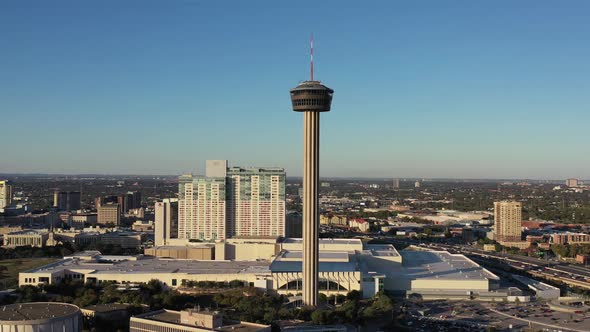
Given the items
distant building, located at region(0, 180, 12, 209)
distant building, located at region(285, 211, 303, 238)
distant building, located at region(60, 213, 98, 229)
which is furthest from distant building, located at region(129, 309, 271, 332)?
distant building, located at region(0, 180, 12, 209)

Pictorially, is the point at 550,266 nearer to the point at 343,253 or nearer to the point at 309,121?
the point at 343,253

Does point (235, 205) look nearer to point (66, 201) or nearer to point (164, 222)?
point (164, 222)

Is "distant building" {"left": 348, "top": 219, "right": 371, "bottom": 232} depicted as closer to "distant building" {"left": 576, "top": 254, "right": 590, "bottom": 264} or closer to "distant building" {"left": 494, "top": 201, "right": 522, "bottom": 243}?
"distant building" {"left": 494, "top": 201, "right": 522, "bottom": 243}

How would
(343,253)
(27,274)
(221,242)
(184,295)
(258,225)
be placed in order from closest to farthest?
1. (184,295)
2. (27,274)
3. (343,253)
4. (221,242)
5. (258,225)

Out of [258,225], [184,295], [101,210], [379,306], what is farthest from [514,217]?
[101,210]

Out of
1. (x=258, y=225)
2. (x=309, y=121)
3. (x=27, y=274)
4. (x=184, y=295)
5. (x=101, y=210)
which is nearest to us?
(x=309, y=121)

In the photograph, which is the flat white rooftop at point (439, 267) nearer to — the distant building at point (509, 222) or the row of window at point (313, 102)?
the row of window at point (313, 102)

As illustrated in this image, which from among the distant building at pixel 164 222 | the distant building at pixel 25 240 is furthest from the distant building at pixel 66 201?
the distant building at pixel 164 222
